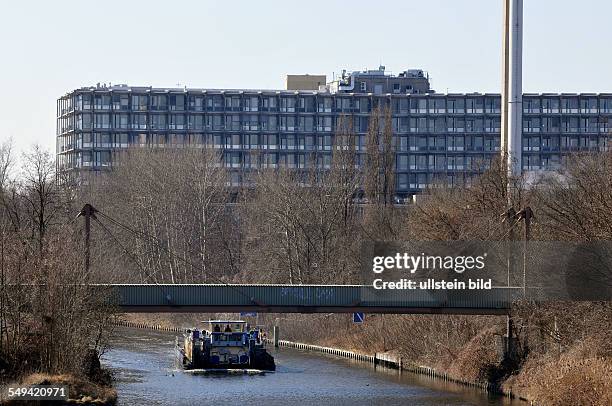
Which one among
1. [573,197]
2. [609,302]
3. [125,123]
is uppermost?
[125,123]

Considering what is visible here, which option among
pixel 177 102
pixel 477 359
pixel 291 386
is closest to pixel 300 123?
pixel 177 102

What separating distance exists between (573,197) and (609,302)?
8.53 m

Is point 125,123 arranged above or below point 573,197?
above

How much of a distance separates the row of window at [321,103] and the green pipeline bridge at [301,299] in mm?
95983

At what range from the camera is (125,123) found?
6156 inches

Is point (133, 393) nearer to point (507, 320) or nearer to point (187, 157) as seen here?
point (507, 320)

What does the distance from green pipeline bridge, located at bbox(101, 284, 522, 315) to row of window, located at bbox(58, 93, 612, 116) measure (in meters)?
96.0

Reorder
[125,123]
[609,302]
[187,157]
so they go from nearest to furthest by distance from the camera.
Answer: [609,302], [187,157], [125,123]

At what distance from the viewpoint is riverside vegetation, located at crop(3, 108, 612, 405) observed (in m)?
55.5

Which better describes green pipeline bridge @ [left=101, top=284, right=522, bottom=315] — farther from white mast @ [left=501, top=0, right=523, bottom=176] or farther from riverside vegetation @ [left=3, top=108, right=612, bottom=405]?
white mast @ [left=501, top=0, right=523, bottom=176]

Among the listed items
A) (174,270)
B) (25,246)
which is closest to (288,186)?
(174,270)

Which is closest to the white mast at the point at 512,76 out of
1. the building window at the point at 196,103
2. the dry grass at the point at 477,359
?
the dry grass at the point at 477,359

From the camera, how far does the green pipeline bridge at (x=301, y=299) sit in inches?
2391

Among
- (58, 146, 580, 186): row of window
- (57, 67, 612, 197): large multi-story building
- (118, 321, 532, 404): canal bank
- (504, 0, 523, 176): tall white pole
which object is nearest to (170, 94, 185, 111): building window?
(57, 67, 612, 197): large multi-story building
